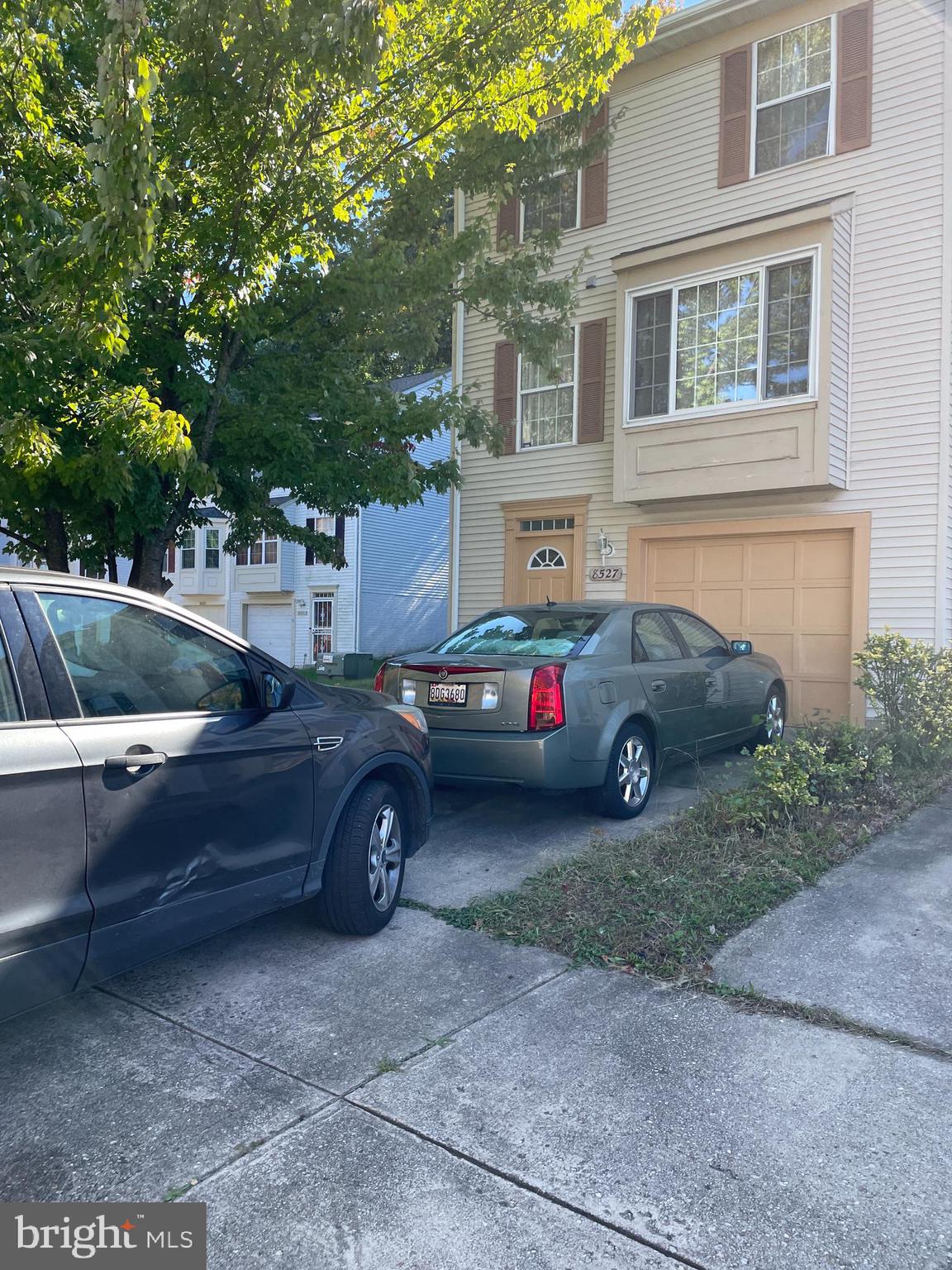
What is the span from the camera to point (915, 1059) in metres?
3.23

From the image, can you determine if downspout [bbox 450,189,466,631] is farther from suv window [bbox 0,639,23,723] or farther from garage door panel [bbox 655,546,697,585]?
suv window [bbox 0,639,23,723]

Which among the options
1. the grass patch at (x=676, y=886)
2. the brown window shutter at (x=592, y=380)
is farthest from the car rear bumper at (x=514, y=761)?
the brown window shutter at (x=592, y=380)

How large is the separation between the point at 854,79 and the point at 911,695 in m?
7.62

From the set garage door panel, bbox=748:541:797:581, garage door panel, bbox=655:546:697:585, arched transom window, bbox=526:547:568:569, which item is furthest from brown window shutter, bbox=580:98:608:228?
garage door panel, bbox=748:541:797:581

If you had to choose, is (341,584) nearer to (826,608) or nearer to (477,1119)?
(826,608)

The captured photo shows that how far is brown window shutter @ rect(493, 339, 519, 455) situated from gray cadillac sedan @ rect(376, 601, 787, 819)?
6.81 meters

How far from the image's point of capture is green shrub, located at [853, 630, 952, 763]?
7.73 meters

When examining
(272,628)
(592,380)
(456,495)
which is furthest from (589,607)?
(272,628)

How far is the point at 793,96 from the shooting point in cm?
1155

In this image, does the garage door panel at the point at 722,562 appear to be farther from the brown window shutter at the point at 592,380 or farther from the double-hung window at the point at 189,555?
the double-hung window at the point at 189,555

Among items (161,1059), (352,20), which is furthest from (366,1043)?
(352,20)

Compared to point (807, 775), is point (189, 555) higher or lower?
higher

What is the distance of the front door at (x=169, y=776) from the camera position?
308cm

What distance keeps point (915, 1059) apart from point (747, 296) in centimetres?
991
